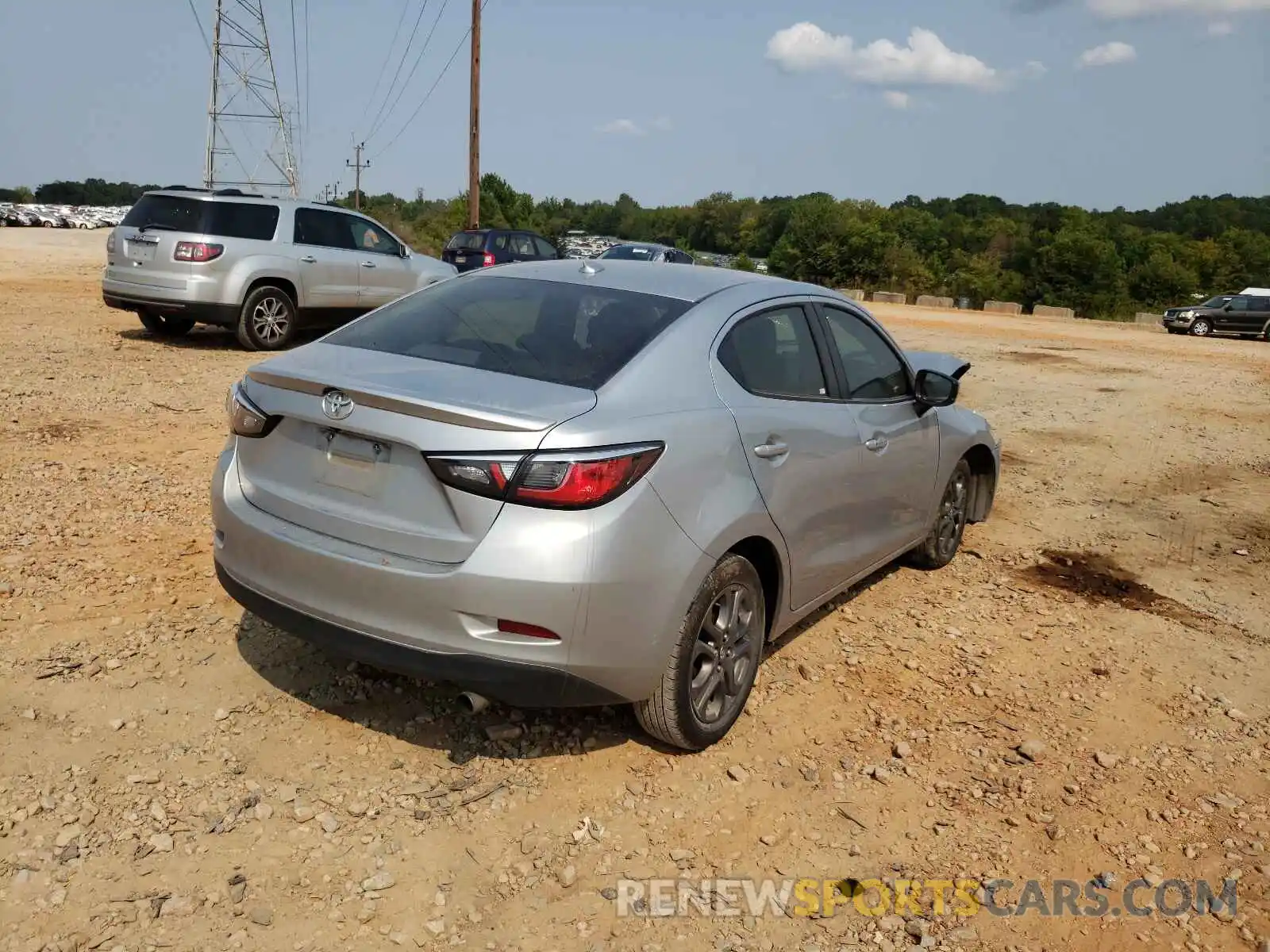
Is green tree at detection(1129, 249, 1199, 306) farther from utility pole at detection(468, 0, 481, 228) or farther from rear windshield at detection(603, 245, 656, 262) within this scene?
rear windshield at detection(603, 245, 656, 262)

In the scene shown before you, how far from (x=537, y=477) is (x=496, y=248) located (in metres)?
18.9

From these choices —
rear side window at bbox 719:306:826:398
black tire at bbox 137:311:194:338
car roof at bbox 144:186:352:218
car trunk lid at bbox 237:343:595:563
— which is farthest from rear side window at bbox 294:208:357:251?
car trunk lid at bbox 237:343:595:563

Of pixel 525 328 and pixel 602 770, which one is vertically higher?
pixel 525 328

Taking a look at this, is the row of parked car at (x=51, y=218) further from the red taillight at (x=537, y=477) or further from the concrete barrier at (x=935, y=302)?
the red taillight at (x=537, y=477)

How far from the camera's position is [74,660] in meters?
4.09

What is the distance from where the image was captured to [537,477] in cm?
305

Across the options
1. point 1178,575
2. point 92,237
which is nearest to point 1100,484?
point 1178,575

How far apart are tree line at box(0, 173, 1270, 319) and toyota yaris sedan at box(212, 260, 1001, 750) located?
153ft

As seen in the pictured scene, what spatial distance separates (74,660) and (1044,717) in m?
3.84

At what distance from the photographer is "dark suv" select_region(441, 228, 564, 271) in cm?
2120

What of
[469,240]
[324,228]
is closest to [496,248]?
[469,240]

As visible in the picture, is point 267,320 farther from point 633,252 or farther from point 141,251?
point 633,252

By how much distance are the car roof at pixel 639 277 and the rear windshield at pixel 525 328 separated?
0.22 feet

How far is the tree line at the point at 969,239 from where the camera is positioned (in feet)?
218
